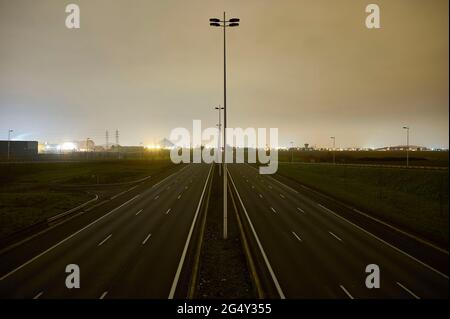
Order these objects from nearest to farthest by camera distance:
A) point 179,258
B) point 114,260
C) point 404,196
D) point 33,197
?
1. point 114,260
2. point 179,258
3. point 33,197
4. point 404,196

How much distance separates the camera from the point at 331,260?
19125 mm

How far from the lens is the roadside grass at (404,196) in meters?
27.0

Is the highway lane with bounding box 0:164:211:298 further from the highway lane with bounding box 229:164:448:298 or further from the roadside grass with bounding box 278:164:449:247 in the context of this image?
the roadside grass with bounding box 278:164:449:247

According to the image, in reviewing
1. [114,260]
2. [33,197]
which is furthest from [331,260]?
[33,197]

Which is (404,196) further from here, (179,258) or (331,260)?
(179,258)

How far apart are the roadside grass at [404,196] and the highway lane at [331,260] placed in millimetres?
4480

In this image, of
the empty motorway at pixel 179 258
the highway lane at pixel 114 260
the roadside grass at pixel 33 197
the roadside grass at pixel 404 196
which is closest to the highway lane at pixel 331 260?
the empty motorway at pixel 179 258

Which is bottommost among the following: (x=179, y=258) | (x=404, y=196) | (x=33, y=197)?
(x=179, y=258)

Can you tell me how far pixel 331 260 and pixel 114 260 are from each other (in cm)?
1329

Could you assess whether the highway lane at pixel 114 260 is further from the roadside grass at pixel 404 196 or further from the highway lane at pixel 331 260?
the roadside grass at pixel 404 196

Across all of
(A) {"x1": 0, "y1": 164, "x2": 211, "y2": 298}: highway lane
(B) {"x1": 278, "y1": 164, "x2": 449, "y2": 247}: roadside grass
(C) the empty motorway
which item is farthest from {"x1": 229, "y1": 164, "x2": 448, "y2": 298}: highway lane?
(A) {"x1": 0, "y1": 164, "x2": 211, "y2": 298}: highway lane

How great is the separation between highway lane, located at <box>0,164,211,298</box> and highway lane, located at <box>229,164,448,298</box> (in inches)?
253

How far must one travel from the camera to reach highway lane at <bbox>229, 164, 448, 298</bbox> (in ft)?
49.2
